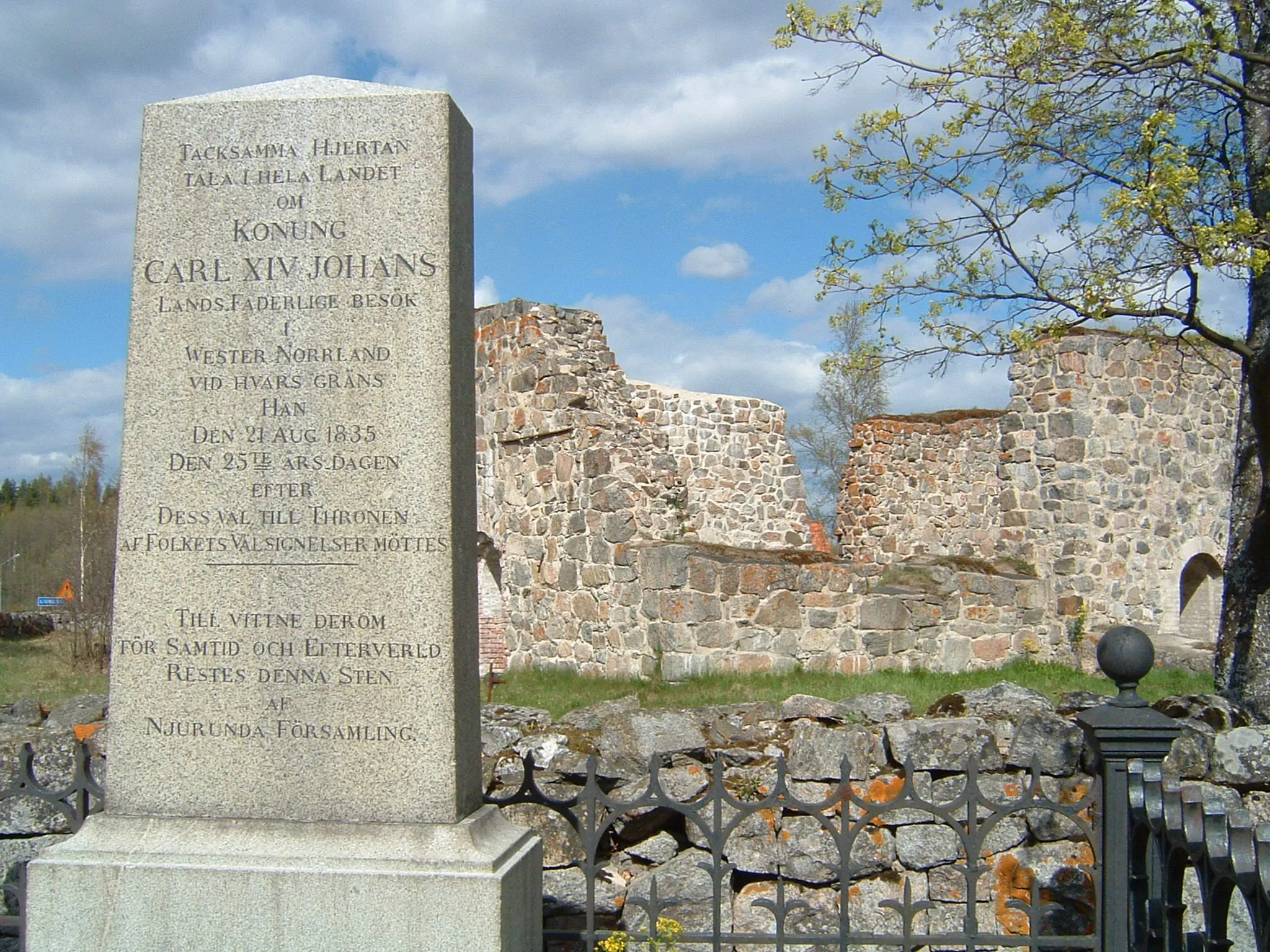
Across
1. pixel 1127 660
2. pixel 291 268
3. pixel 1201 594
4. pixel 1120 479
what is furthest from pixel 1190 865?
pixel 1201 594

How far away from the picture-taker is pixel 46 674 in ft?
40.3

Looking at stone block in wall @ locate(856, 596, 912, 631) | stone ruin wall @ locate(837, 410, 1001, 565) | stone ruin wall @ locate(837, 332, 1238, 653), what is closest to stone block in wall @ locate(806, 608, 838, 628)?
stone block in wall @ locate(856, 596, 912, 631)

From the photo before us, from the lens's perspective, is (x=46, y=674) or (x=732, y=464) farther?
(x=732, y=464)

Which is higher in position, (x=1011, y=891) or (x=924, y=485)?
(x=924, y=485)

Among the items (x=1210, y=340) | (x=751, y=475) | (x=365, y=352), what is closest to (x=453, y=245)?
(x=365, y=352)

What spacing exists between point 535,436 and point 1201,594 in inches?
354

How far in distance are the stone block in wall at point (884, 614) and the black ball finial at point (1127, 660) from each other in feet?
20.7

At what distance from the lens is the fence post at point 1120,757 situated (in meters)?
3.86

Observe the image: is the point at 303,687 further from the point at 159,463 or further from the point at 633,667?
the point at 633,667

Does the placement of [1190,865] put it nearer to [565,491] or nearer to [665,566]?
[665,566]

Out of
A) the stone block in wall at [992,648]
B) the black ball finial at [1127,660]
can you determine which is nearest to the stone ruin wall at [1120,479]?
the stone block in wall at [992,648]

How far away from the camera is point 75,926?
3342mm

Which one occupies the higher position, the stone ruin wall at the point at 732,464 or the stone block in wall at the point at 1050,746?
the stone ruin wall at the point at 732,464

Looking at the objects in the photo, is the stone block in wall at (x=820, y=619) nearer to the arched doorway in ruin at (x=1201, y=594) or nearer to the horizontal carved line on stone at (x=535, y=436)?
the horizontal carved line on stone at (x=535, y=436)
